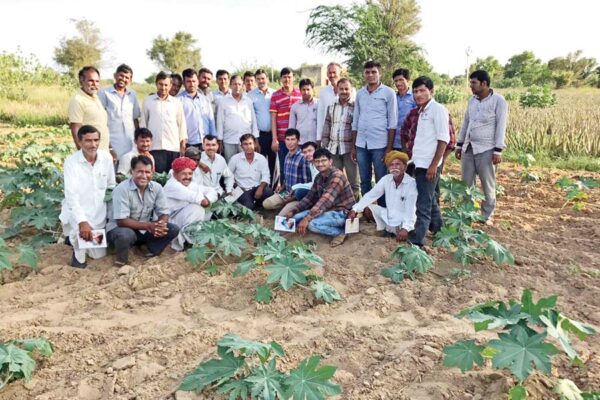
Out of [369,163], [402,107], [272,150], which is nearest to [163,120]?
[272,150]

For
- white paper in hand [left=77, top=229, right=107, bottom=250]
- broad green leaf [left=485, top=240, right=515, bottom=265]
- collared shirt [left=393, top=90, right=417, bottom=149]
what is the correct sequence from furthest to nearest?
collared shirt [left=393, top=90, right=417, bottom=149] → white paper in hand [left=77, top=229, right=107, bottom=250] → broad green leaf [left=485, top=240, right=515, bottom=265]

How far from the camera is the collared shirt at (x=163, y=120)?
508 centimetres

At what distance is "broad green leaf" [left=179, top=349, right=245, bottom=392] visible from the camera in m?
→ 2.21

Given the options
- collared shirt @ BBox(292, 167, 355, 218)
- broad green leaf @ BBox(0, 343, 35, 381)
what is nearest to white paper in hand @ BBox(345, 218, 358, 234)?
collared shirt @ BBox(292, 167, 355, 218)

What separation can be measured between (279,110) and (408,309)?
310 cm

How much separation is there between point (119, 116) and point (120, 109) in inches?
2.8

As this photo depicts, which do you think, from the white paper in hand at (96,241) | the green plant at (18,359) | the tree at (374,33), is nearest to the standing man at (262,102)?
the white paper in hand at (96,241)

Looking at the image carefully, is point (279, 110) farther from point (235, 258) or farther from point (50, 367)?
point (50, 367)

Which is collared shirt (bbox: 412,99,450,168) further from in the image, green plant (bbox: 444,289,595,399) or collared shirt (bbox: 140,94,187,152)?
collared shirt (bbox: 140,94,187,152)

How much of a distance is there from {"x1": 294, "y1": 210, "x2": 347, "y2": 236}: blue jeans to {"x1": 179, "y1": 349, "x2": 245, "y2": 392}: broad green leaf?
2343 millimetres

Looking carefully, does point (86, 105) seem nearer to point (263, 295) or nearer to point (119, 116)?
point (119, 116)

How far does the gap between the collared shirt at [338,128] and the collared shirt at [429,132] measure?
1106mm

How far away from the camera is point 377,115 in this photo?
4.77 meters

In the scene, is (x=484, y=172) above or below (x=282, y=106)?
below
